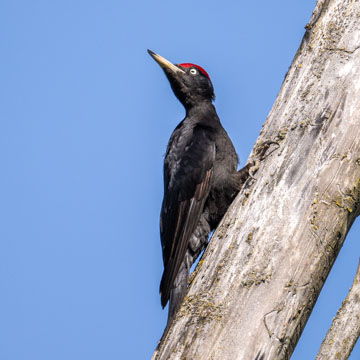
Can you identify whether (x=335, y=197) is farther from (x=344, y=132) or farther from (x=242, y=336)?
(x=242, y=336)

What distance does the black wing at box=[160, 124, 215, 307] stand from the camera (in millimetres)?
4234

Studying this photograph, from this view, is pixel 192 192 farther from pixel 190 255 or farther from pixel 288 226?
pixel 288 226

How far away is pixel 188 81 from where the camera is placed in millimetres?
5734

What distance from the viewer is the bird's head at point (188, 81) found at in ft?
18.5

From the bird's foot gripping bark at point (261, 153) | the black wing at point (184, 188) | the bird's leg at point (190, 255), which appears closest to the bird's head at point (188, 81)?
the black wing at point (184, 188)

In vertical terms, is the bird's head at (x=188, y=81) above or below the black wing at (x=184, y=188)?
above

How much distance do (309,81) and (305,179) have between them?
69 cm

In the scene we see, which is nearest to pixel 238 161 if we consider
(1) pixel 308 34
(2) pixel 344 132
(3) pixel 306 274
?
(1) pixel 308 34

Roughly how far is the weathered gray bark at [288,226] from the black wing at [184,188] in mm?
1148

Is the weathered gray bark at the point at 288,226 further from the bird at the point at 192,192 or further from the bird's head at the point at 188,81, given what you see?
the bird's head at the point at 188,81

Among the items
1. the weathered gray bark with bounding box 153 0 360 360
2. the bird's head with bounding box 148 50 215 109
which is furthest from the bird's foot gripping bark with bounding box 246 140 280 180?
the bird's head with bounding box 148 50 215 109

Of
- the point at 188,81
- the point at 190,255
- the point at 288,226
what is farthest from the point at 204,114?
the point at 288,226

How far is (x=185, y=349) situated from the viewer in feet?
8.54

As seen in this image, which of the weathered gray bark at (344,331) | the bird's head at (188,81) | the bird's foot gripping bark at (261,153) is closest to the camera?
the weathered gray bark at (344,331)
